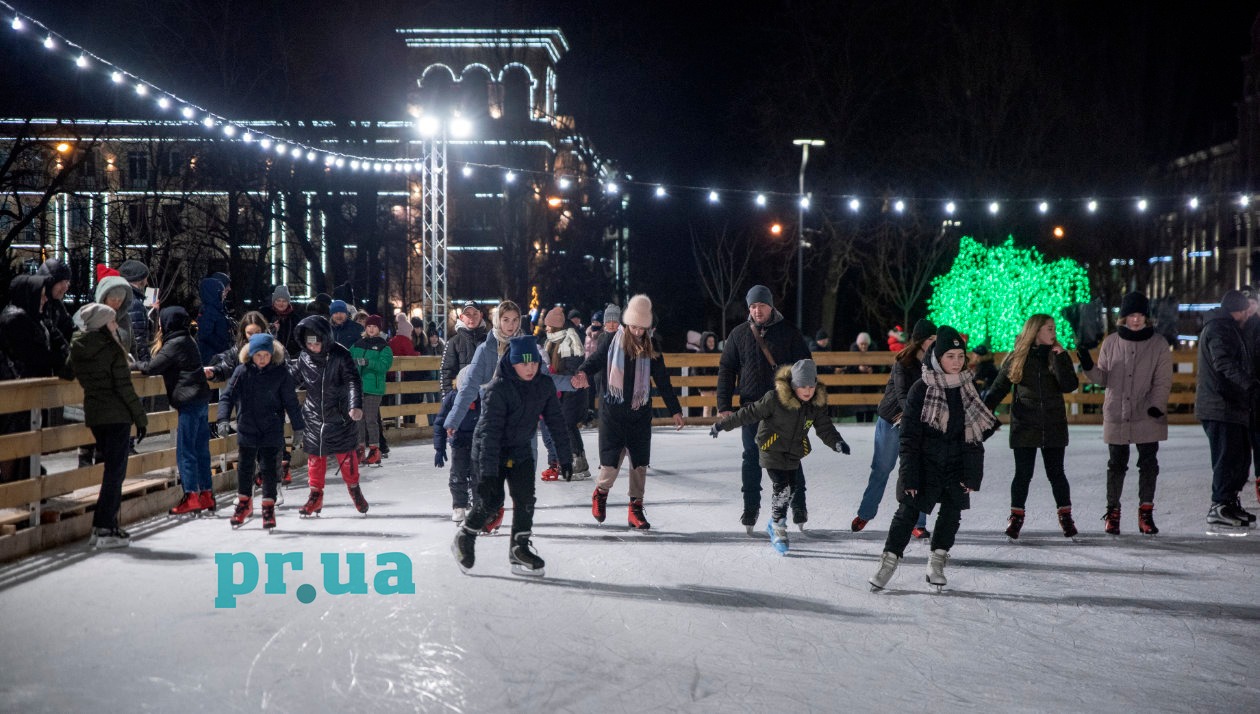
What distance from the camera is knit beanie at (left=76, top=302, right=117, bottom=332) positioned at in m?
7.76

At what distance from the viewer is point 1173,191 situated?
38.3m

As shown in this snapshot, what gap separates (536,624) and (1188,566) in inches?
171

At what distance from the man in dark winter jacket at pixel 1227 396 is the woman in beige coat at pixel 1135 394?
0.30 metres

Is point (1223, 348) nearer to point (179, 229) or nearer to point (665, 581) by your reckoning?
point (665, 581)

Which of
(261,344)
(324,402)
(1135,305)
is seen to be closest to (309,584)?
(261,344)

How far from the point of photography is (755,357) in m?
8.66

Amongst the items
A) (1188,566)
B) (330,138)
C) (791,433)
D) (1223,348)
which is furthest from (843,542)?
(330,138)

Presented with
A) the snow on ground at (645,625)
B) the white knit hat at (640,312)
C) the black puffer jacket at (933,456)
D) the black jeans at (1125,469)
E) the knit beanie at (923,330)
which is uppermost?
the white knit hat at (640,312)

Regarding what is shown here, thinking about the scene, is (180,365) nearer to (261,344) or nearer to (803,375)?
(261,344)

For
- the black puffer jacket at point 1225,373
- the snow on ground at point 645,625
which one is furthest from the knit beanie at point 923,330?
the black puffer jacket at point 1225,373

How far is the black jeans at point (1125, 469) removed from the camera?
28.7 feet

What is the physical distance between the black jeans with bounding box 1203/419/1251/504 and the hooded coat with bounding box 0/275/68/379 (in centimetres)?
821

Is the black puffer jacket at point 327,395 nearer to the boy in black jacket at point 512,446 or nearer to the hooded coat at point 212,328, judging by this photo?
the hooded coat at point 212,328

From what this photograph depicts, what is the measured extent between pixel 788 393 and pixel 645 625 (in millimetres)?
2545
